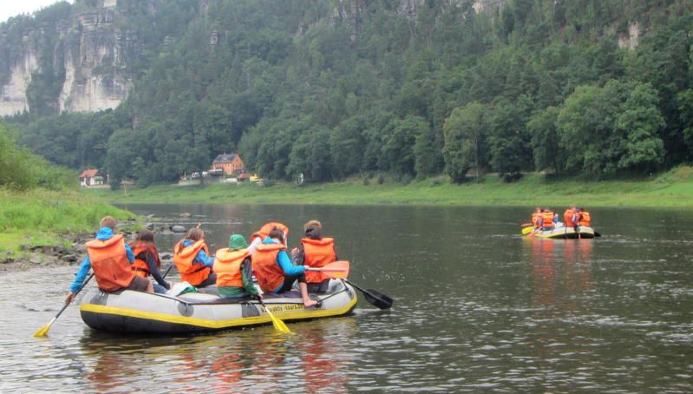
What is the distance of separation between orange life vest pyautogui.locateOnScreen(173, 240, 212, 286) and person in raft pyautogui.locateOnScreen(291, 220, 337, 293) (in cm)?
236

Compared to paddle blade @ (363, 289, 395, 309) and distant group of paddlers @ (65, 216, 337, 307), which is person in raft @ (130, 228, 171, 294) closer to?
distant group of paddlers @ (65, 216, 337, 307)

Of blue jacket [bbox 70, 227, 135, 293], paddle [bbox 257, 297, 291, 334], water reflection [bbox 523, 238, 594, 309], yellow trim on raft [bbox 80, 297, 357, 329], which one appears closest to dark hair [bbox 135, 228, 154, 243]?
blue jacket [bbox 70, 227, 135, 293]

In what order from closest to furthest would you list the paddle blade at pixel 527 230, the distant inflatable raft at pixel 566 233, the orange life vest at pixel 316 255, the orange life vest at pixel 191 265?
the orange life vest at pixel 191 265 < the orange life vest at pixel 316 255 < the distant inflatable raft at pixel 566 233 < the paddle blade at pixel 527 230

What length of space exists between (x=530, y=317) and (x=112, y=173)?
17775 cm

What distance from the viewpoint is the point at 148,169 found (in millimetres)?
187750

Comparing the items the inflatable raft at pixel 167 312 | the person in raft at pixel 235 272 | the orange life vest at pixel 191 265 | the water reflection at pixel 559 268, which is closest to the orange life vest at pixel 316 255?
the inflatable raft at pixel 167 312

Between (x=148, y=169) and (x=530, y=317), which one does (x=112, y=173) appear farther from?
(x=530, y=317)

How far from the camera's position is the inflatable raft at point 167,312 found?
19.7 meters

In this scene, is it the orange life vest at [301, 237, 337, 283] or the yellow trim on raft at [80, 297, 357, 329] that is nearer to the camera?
the yellow trim on raft at [80, 297, 357, 329]

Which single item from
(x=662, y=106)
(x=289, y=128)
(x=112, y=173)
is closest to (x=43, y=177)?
(x=662, y=106)

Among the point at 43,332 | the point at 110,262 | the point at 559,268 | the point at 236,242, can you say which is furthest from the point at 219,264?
the point at 559,268

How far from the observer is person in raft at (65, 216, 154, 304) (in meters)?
19.8

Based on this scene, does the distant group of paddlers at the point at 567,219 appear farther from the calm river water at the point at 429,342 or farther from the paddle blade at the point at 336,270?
the paddle blade at the point at 336,270

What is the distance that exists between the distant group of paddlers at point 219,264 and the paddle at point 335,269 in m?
0.11
